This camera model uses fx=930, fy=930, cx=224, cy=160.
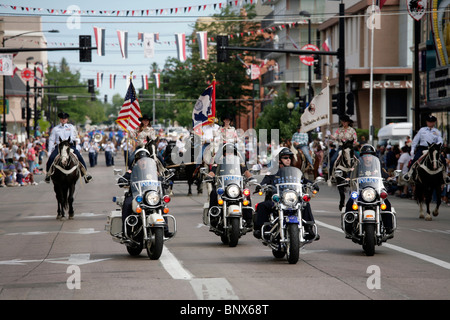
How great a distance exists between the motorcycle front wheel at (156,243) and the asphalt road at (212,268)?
160 mm

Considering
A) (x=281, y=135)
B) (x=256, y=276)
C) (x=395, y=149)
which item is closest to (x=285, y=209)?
(x=256, y=276)

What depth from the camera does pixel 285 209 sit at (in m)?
12.8

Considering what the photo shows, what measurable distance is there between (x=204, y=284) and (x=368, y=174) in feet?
15.4

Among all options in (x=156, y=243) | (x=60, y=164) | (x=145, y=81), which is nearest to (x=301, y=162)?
(x=60, y=164)

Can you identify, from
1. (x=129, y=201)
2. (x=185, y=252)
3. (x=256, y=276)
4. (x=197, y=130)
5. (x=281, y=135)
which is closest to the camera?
(x=256, y=276)

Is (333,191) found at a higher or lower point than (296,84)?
lower

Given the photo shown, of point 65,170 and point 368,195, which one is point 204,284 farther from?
point 65,170

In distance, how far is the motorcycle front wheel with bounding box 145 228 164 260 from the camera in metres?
13.0

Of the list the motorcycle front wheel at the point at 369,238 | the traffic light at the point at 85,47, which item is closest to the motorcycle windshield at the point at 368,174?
the motorcycle front wheel at the point at 369,238

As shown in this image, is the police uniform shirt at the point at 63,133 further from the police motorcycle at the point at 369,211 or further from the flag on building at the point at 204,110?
the police motorcycle at the point at 369,211

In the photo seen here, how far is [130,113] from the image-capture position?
25.0m

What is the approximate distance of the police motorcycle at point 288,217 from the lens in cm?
1262
